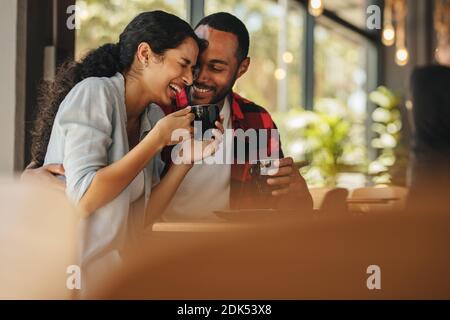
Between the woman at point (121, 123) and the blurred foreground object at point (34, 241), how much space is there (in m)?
0.04

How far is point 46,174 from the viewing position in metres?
1.58

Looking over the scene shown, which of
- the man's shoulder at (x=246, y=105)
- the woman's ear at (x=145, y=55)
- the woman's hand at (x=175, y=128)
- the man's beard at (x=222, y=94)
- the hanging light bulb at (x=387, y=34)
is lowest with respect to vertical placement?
the woman's hand at (x=175, y=128)

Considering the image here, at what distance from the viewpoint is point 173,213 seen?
1.60 metres

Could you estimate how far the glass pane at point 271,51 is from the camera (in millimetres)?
1646

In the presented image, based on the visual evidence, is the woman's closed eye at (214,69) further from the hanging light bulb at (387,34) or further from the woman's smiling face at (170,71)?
the hanging light bulb at (387,34)

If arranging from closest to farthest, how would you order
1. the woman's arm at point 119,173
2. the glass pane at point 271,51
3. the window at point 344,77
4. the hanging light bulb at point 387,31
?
1. the woman's arm at point 119,173
2. the glass pane at point 271,51
3. the window at point 344,77
4. the hanging light bulb at point 387,31

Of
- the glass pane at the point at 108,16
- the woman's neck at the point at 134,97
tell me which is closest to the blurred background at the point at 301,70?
the glass pane at the point at 108,16

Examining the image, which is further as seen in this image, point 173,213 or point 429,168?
point 429,168

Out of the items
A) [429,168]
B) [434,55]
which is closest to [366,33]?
[434,55]

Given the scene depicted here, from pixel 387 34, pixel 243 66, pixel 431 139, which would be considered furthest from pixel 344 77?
pixel 243 66

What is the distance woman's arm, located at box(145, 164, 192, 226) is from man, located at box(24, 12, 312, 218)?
0.01 meters

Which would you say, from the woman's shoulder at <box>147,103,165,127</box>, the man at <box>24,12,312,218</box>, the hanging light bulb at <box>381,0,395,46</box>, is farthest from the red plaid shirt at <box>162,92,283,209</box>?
the hanging light bulb at <box>381,0,395,46</box>

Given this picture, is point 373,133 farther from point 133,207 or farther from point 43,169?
point 43,169
